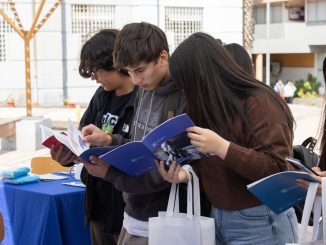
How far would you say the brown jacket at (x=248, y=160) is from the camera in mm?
2002

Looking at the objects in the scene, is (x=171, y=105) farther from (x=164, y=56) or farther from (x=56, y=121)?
(x=56, y=121)

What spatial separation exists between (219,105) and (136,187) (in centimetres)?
54

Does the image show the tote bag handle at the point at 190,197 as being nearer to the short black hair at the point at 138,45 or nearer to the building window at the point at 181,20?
the short black hair at the point at 138,45

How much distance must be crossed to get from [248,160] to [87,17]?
64.0ft

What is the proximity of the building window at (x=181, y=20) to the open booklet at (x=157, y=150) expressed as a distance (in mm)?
19727

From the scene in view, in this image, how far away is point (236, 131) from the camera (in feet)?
6.91

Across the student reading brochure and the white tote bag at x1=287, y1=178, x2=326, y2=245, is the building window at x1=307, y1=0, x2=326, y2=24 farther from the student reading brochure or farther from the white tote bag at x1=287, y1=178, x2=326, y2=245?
the white tote bag at x1=287, y1=178, x2=326, y2=245

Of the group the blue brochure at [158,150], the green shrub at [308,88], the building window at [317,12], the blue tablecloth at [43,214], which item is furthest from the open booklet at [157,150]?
the building window at [317,12]

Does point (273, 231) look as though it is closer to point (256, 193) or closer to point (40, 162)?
point (256, 193)

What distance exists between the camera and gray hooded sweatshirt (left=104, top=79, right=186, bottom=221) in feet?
7.93

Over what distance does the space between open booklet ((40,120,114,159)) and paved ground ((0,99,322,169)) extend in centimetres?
748

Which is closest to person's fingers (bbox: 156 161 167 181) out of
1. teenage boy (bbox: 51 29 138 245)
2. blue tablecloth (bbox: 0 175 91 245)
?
teenage boy (bbox: 51 29 138 245)

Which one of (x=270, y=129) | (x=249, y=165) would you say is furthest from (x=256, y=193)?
(x=270, y=129)

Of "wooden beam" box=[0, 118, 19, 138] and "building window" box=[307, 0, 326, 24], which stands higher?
"building window" box=[307, 0, 326, 24]
